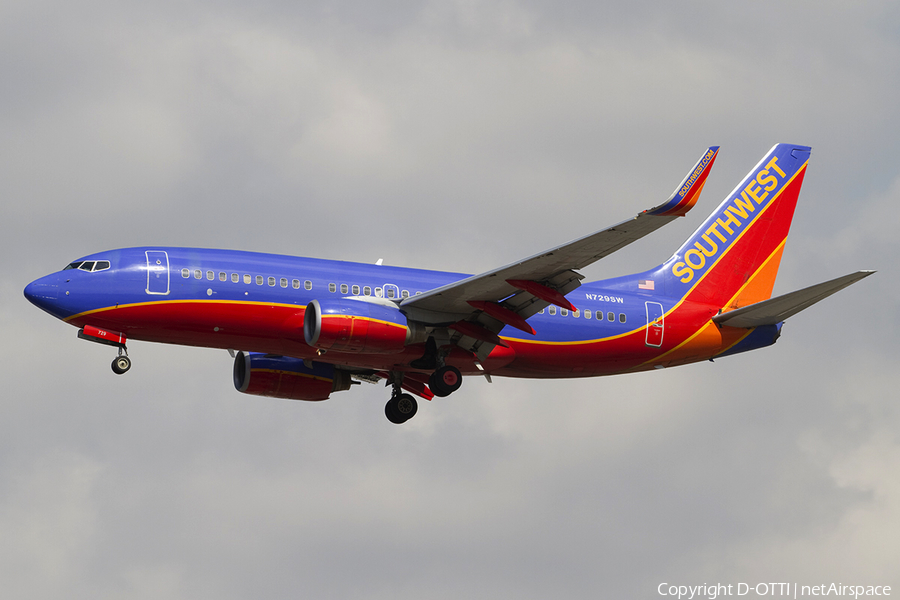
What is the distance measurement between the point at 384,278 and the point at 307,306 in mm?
3471

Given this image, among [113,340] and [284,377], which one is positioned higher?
[284,377]

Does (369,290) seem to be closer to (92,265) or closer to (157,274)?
(157,274)

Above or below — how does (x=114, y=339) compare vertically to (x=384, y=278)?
below

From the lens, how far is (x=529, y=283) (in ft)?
123

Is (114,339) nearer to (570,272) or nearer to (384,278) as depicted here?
(384,278)

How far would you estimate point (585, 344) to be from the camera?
139 feet

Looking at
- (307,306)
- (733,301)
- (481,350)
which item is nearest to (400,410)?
(481,350)

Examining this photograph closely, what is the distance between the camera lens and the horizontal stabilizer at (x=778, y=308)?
129ft

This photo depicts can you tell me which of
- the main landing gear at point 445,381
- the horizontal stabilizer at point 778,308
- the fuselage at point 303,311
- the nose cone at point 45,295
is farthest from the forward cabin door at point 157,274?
the horizontal stabilizer at point 778,308

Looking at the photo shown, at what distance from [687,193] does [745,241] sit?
671 inches

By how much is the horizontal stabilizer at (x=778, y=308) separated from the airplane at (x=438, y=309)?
0.07 m

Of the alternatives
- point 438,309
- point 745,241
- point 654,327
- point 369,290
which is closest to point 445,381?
point 438,309

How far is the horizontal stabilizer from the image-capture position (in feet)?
129

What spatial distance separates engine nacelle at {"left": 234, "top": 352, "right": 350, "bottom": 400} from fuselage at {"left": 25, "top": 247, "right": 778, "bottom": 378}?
10.5 ft
